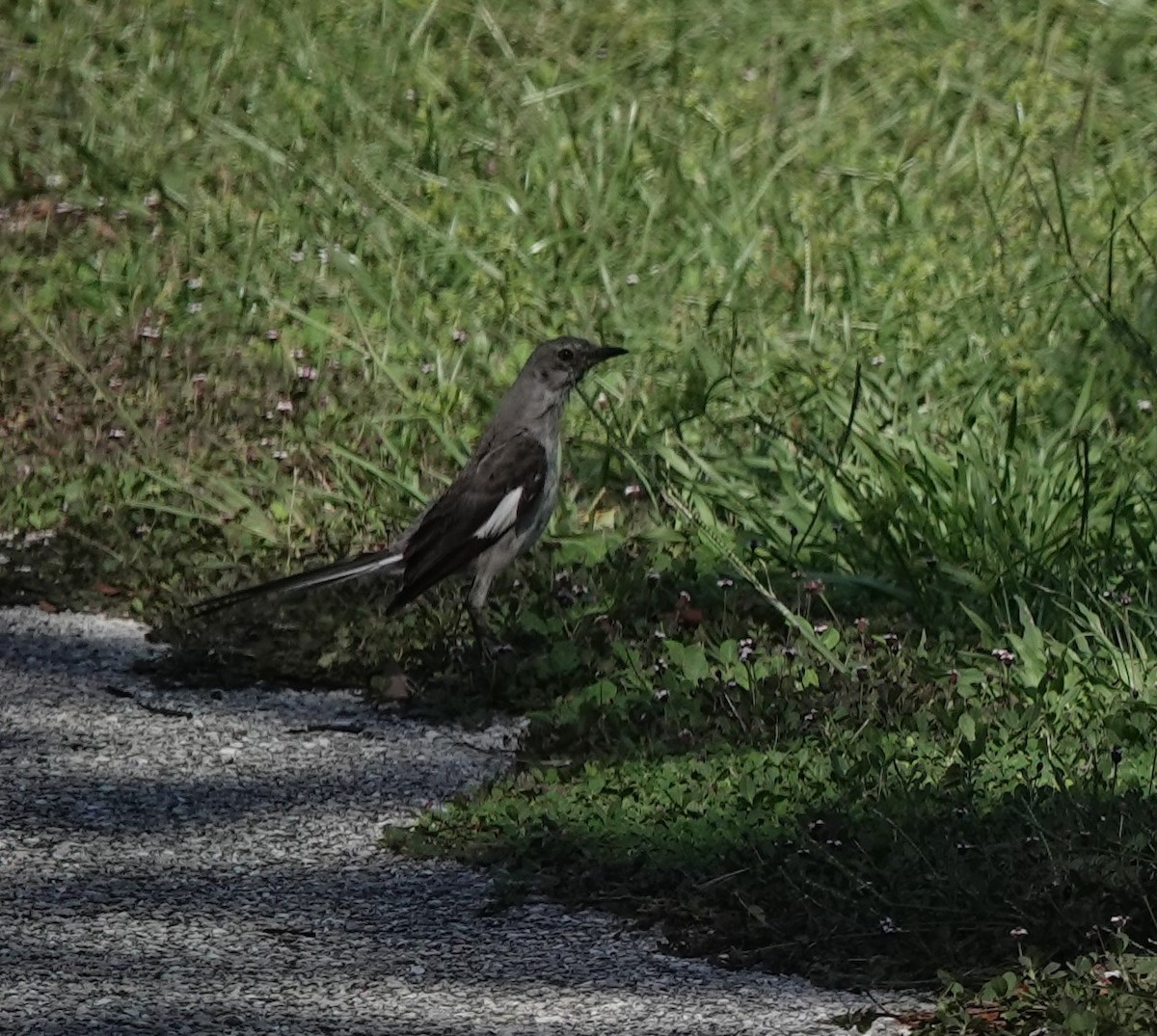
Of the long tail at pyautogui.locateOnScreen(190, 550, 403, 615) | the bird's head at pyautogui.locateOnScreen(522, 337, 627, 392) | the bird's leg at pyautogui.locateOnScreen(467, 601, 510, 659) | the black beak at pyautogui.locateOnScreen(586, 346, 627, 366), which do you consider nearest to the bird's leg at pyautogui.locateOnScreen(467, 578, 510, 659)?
the bird's leg at pyautogui.locateOnScreen(467, 601, 510, 659)

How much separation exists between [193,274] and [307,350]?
890 millimetres

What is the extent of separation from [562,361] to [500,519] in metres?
0.77

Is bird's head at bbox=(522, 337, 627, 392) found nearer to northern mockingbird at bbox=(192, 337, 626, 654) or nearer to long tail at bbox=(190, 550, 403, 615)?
northern mockingbird at bbox=(192, 337, 626, 654)

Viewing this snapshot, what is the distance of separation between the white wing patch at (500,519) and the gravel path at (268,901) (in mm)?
657

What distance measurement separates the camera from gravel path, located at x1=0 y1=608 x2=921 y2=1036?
474cm

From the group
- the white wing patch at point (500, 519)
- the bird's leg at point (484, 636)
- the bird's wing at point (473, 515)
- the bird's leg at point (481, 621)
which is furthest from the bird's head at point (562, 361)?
the bird's leg at point (484, 636)

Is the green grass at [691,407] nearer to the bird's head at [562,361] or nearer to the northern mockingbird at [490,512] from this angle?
the northern mockingbird at [490,512]

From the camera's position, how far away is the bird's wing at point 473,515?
23.2 feet

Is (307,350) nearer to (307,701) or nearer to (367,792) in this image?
(307,701)

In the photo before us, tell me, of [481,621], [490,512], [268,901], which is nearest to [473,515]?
[490,512]

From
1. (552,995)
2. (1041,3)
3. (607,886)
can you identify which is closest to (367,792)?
(607,886)

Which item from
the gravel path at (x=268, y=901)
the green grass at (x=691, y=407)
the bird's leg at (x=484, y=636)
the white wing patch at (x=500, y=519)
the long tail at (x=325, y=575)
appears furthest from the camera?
the white wing patch at (x=500, y=519)

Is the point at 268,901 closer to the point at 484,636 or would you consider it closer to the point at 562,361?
the point at 484,636

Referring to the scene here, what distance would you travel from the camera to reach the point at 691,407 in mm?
8609
